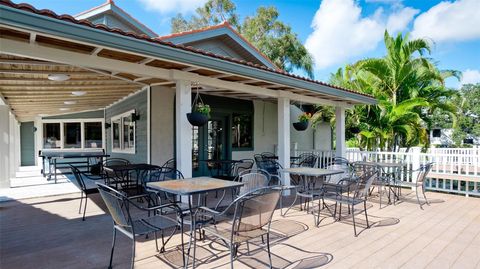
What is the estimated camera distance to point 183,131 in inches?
191

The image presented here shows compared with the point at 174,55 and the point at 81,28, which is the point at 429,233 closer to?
the point at 174,55

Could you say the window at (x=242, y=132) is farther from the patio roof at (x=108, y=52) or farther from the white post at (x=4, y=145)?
the white post at (x=4, y=145)

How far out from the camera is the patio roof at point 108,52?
283 cm

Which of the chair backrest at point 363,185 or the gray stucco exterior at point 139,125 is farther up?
the gray stucco exterior at point 139,125

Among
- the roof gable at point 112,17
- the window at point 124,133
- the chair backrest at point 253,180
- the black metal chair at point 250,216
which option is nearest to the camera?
the black metal chair at point 250,216

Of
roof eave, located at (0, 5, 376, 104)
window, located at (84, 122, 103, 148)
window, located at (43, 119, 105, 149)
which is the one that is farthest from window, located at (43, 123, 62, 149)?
roof eave, located at (0, 5, 376, 104)

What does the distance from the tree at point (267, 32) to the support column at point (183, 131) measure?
1584cm

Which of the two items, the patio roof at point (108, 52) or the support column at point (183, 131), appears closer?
the patio roof at point (108, 52)

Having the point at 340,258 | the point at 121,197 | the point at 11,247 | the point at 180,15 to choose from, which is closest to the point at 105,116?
the point at 11,247

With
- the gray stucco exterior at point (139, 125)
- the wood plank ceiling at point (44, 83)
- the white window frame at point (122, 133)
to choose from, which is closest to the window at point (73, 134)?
the white window frame at point (122, 133)

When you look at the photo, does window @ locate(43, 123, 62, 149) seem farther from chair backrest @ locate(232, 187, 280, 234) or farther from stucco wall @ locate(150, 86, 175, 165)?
chair backrest @ locate(232, 187, 280, 234)

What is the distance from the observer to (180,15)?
80.5 ft

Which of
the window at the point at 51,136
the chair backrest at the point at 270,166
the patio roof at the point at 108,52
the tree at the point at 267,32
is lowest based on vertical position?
the chair backrest at the point at 270,166

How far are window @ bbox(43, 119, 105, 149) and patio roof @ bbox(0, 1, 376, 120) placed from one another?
6372 millimetres
